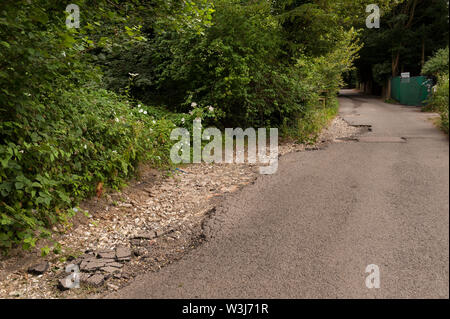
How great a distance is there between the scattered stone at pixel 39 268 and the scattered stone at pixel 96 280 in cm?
51

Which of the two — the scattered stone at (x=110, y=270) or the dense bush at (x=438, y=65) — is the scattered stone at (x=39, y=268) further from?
the dense bush at (x=438, y=65)

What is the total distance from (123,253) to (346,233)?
211 cm

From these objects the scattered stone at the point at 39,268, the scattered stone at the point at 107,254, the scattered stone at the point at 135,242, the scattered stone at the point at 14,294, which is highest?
the scattered stone at the point at 135,242

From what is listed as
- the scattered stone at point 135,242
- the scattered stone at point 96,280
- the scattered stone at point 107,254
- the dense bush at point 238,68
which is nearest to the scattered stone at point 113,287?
the scattered stone at point 96,280

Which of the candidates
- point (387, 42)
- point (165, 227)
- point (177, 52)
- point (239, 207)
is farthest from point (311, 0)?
point (165, 227)

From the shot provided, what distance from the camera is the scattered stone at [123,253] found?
2922mm

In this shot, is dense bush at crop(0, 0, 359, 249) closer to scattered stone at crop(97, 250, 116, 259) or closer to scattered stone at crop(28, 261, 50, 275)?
scattered stone at crop(28, 261, 50, 275)

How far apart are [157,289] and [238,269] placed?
0.55 metres

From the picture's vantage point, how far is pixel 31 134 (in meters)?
2.92

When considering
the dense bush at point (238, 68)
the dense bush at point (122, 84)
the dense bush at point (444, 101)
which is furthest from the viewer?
the dense bush at point (238, 68)

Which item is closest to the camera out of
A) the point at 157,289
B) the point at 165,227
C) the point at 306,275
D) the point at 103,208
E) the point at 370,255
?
the point at 370,255

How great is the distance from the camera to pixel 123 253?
2.99 metres

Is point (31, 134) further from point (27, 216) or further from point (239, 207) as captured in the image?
point (239, 207)

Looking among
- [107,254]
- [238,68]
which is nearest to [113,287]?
[107,254]
